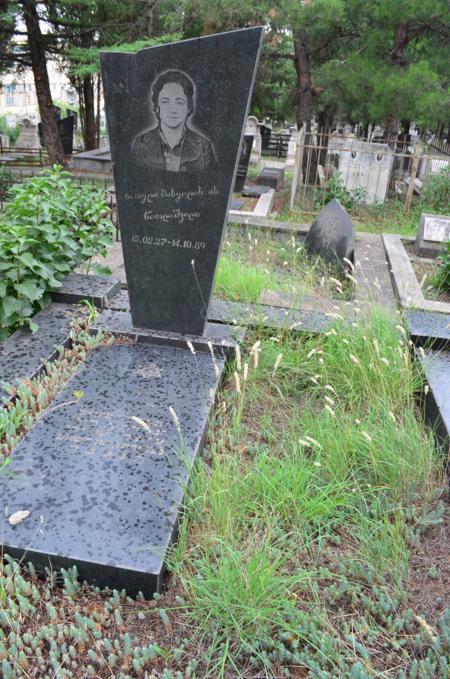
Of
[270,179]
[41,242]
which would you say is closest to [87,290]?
[41,242]

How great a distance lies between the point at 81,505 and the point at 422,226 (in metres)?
6.92

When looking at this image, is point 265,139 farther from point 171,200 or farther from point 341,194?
point 171,200

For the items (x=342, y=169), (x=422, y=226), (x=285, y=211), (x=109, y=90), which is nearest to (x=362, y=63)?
(x=342, y=169)

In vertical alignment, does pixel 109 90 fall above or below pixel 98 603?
above

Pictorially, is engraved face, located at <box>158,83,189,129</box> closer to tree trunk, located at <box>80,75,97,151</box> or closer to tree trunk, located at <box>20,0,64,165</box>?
tree trunk, located at <box>20,0,64,165</box>

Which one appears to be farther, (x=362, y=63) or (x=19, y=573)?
(x=362, y=63)

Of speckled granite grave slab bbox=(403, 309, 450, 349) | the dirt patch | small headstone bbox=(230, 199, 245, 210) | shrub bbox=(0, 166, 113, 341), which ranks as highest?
shrub bbox=(0, 166, 113, 341)

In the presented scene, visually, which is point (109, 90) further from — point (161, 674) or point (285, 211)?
point (285, 211)

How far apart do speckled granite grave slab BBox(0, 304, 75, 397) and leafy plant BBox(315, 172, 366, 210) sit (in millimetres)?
7828

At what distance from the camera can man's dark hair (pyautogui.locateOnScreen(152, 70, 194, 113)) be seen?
327 cm

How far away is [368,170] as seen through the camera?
12.0 meters

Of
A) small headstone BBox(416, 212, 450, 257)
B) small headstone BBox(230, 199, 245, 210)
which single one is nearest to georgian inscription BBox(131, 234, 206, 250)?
small headstone BBox(416, 212, 450, 257)

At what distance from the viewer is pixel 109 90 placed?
11.2ft

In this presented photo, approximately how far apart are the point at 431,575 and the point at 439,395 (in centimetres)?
123
